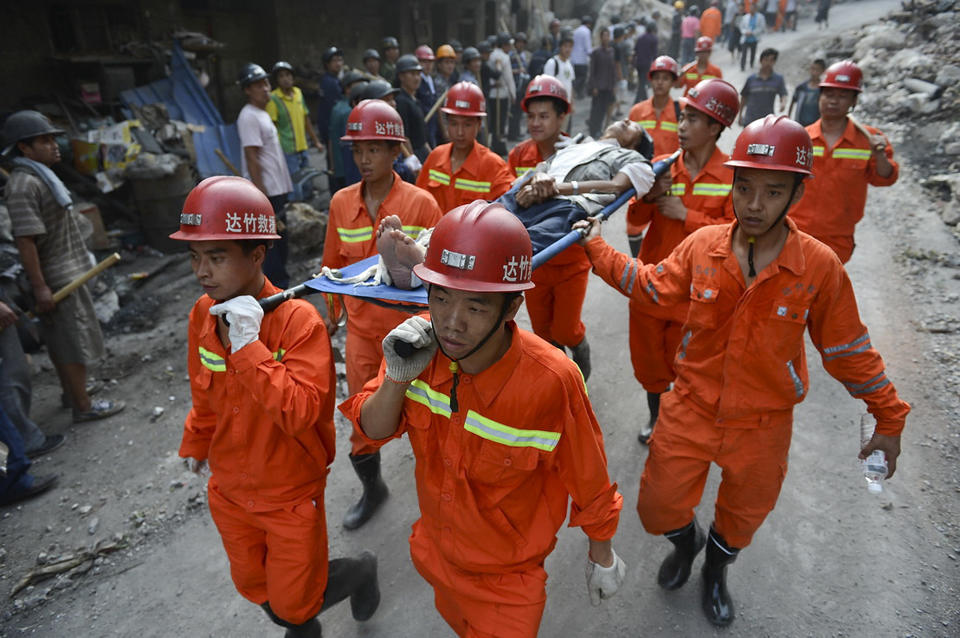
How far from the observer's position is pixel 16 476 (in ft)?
13.0

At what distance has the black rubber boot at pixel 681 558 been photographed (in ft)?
9.96

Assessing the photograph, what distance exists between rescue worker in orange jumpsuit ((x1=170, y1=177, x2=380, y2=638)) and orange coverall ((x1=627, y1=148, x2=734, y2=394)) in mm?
2273

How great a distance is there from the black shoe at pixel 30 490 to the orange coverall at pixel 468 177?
3404 millimetres

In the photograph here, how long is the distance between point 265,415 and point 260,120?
4928mm

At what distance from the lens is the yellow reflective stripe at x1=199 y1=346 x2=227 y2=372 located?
242cm

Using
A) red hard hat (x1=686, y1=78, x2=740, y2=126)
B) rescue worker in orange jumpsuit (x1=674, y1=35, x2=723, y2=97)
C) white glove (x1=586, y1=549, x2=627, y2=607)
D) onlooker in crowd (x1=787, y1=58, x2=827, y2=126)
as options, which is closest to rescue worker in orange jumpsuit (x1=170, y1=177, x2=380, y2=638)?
white glove (x1=586, y1=549, x2=627, y2=607)

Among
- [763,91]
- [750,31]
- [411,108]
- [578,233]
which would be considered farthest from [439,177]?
[750,31]

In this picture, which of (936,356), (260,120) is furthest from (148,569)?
(936,356)

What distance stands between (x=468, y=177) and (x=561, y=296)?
1294mm

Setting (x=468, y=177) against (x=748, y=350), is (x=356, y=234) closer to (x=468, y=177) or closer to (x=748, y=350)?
(x=468, y=177)

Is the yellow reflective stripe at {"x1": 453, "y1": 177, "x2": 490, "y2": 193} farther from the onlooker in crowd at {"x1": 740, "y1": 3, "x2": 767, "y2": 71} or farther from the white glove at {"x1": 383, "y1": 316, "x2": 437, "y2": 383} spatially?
the onlooker in crowd at {"x1": 740, "y1": 3, "x2": 767, "y2": 71}

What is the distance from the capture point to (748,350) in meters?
2.65

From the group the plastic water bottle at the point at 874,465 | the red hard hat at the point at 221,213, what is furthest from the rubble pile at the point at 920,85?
the red hard hat at the point at 221,213

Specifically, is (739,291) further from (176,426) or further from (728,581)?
(176,426)
